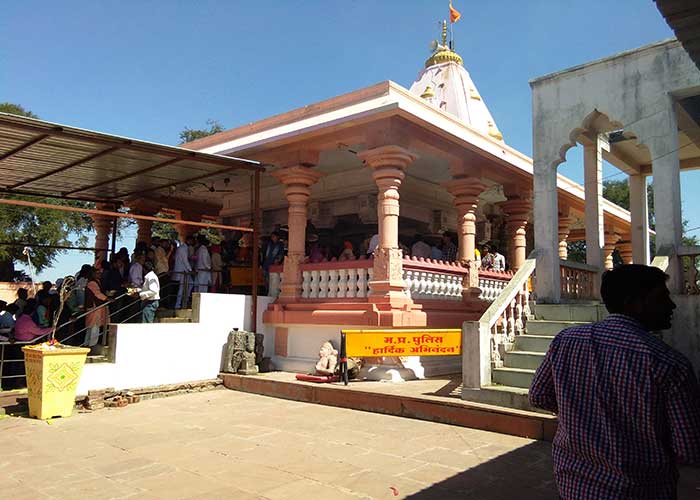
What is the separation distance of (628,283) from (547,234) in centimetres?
599

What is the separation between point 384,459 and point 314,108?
6.52 meters

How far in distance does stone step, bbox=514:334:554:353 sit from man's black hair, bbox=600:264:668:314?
17.1ft

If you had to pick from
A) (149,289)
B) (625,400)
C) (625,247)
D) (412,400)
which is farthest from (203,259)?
(625,247)

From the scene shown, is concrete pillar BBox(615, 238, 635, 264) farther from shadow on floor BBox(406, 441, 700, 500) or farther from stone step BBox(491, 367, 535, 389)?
shadow on floor BBox(406, 441, 700, 500)

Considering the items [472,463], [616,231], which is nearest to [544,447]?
[472,463]

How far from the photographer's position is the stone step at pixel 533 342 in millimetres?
7031

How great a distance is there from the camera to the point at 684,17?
10.7 ft

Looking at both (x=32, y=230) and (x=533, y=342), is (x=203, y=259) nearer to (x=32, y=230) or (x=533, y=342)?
(x=533, y=342)

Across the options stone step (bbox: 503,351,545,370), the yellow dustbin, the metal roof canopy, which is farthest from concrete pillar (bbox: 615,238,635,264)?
the yellow dustbin

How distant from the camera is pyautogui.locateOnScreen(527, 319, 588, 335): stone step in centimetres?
715

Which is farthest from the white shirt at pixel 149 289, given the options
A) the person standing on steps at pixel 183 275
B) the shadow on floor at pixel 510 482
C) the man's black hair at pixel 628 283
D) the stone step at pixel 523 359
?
the man's black hair at pixel 628 283

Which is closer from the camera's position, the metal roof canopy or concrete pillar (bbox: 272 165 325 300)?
the metal roof canopy

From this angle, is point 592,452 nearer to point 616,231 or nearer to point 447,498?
point 447,498

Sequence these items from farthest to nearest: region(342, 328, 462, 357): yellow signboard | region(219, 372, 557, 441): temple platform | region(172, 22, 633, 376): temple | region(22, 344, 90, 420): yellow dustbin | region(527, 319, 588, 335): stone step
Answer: region(172, 22, 633, 376): temple
region(342, 328, 462, 357): yellow signboard
region(527, 319, 588, 335): stone step
region(22, 344, 90, 420): yellow dustbin
region(219, 372, 557, 441): temple platform
